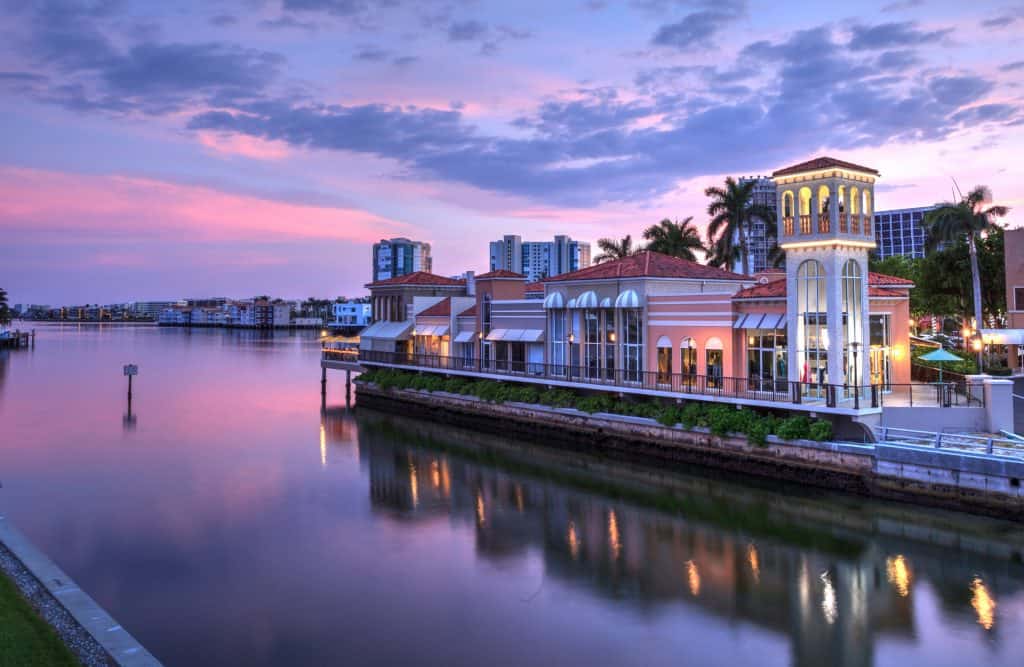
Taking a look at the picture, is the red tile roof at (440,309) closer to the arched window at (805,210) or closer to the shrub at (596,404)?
the shrub at (596,404)

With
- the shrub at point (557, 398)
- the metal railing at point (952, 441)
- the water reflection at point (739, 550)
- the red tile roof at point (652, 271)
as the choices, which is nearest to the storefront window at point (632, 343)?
the red tile roof at point (652, 271)

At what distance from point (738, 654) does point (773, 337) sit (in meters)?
17.7

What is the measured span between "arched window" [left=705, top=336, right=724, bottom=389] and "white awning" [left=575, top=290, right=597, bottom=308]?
6.06 metres

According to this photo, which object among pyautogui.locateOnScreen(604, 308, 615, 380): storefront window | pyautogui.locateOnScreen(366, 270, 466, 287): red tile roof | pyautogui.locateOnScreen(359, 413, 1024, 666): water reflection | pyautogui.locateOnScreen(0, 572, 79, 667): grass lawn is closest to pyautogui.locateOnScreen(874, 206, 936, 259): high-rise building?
pyautogui.locateOnScreen(366, 270, 466, 287): red tile roof

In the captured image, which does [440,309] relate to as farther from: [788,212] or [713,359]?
[788,212]

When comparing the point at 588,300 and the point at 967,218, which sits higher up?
the point at 967,218

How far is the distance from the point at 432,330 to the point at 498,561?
3100 cm

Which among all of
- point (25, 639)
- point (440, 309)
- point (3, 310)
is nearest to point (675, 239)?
point (440, 309)

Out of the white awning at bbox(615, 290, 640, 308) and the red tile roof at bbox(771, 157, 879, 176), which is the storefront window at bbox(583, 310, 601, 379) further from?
the red tile roof at bbox(771, 157, 879, 176)

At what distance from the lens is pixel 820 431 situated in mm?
24984

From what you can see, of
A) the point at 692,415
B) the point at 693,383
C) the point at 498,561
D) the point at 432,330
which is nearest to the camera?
the point at 498,561

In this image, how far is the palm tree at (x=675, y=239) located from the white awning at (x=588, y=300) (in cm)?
2015

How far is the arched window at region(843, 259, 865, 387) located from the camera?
26.8 meters

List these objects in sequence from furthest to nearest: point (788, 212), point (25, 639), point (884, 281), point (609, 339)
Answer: point (609, 339) → point (884, 281) → point (788, 212) → point (25, 639)
